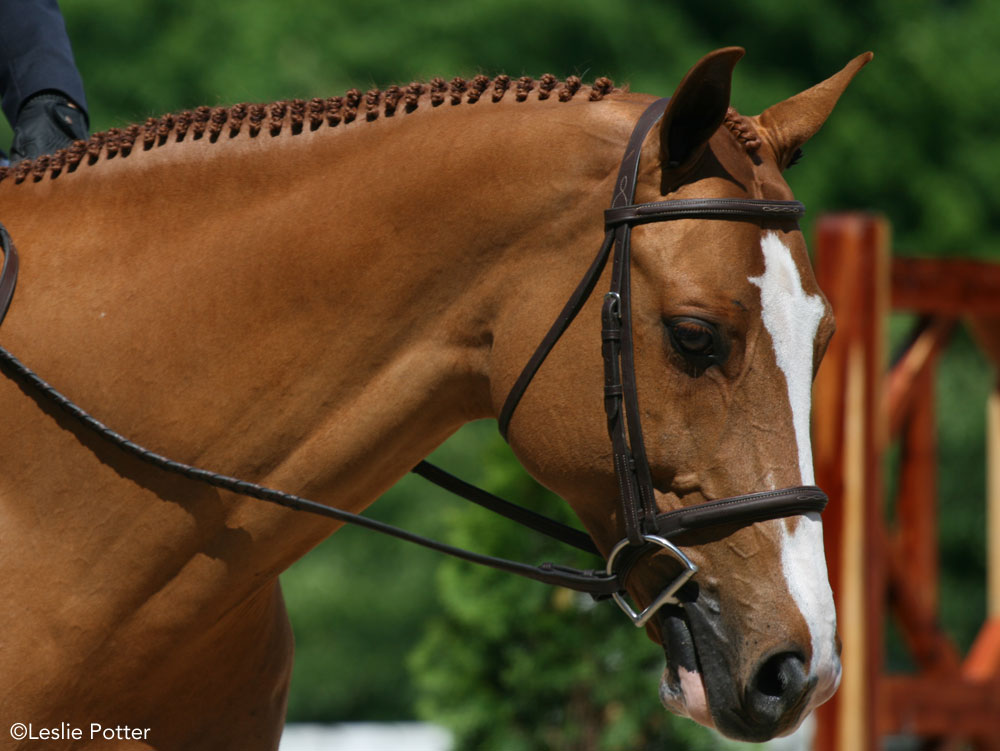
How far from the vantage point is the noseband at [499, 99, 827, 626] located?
7.20 ft

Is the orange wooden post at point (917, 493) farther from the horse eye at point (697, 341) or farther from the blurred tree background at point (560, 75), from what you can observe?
the horse eye at point (697, 341)

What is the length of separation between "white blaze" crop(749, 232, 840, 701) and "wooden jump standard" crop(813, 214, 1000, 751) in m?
3.49

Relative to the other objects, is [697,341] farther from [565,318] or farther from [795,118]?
[795,118]

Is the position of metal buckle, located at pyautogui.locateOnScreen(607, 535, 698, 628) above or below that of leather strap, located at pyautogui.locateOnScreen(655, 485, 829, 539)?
below

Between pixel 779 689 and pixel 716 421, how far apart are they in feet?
1.56

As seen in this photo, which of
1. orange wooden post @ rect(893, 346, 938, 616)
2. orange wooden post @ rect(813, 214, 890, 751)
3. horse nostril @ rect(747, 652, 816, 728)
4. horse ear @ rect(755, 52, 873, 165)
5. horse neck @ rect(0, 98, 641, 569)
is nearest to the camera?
horse nostril @ rect(747, 652, 816, 728)

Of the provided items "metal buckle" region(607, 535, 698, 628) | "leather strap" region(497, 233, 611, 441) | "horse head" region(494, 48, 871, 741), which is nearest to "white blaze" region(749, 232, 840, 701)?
"horse head" region(494, 48, 871, 741)

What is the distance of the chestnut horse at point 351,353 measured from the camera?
2238 millimetres

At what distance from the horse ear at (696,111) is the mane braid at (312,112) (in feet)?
0.79

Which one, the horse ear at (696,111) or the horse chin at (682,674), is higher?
the horse ear at (696,111)

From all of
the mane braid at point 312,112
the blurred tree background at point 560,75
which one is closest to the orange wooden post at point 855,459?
the mane braid at point 312,112

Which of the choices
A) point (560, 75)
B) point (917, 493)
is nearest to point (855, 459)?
point (917, 493)

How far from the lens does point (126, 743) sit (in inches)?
94.0

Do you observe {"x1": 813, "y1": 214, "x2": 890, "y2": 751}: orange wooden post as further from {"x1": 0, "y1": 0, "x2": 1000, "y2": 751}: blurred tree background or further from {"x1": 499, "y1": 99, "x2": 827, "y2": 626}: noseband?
{"x1": 0, "y1": 0, "x2": 1000, "y2": 751}: blurred tree background
